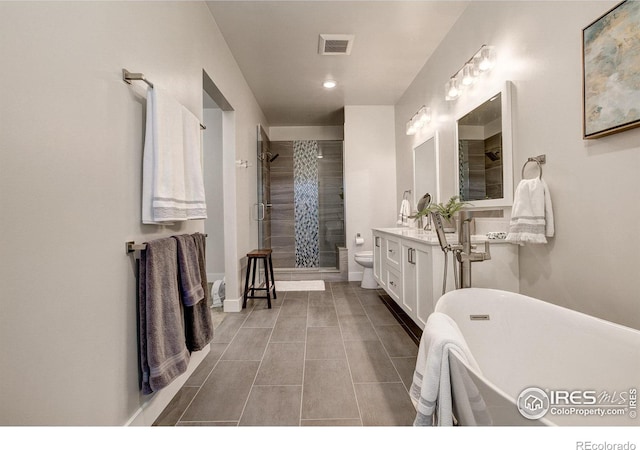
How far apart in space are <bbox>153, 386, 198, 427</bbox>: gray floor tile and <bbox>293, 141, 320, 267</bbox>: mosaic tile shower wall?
3.70 meters

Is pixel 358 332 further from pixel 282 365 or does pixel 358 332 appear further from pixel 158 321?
pixel 158 321

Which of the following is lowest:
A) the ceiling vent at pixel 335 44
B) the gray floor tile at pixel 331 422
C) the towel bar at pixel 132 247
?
the gray floor tile at pixel 331 422

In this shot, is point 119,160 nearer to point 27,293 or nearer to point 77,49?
point 77,49

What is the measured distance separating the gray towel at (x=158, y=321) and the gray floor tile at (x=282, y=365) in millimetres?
589

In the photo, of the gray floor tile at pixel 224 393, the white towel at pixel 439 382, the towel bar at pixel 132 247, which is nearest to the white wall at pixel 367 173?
the gray floor tile at pixel 224 393

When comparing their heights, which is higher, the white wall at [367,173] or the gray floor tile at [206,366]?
the white wall at [367,173]

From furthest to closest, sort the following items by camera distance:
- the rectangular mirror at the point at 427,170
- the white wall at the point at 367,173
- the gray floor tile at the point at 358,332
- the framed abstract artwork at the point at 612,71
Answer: the white wall at the point at 367,173 < the rectangular mirror at the point at 427,170 < the gray floor tile at the point at 358,332 < the framed abstract artwork at the point at 612,71

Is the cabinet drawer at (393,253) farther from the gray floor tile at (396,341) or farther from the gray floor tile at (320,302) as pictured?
the gray floor tile at (320,302)

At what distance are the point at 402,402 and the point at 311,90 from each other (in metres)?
Result: 3.64

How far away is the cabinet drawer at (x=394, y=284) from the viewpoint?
2730mm

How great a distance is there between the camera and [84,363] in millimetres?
1098

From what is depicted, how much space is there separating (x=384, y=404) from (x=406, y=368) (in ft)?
1.49

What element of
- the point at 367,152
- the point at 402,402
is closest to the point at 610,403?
the point at 402,402

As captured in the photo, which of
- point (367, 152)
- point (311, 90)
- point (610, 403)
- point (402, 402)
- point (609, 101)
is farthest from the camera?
point (367, 152)
